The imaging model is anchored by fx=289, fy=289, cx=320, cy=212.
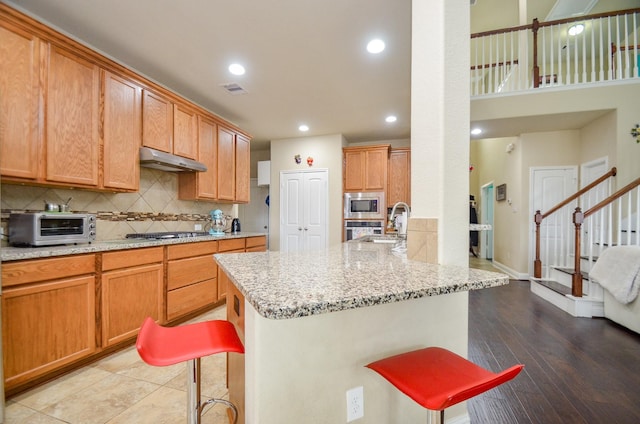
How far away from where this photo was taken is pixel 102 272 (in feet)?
7.16

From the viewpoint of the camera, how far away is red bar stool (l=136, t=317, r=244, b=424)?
3.31 feet

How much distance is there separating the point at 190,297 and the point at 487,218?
7387 mm

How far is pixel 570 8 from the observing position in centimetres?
479

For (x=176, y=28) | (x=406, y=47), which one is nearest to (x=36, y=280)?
(x=176, y=28)

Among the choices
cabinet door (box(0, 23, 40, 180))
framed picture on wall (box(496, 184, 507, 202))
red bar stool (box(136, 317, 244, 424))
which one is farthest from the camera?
framed picture on wall (box(496, 184, 507, 202))

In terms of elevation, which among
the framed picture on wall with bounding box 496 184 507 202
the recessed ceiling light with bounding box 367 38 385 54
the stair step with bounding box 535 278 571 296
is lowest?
the stair step with bounding box 535 278 571 296

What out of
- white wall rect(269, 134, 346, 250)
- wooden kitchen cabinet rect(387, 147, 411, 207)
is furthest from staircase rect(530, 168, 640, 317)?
white wall rect(269, 134, 346, 250)

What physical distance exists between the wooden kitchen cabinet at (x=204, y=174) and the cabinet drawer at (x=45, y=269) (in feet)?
5.27

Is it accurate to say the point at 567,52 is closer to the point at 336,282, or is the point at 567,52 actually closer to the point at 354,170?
the point at 354,170

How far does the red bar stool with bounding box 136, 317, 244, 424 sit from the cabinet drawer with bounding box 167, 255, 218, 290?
1.74m

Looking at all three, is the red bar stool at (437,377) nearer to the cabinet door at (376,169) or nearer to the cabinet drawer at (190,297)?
the cabinet drawer at (190,297)

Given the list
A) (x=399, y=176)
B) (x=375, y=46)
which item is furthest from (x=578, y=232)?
(x=375, y=46)

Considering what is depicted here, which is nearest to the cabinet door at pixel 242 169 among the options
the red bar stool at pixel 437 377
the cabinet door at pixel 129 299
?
the cabinet door at pixel 129 299

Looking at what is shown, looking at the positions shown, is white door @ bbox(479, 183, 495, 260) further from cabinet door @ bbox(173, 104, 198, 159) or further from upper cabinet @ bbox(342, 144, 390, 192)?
cabinet door @ bbox(173, 104, 198, 159)
